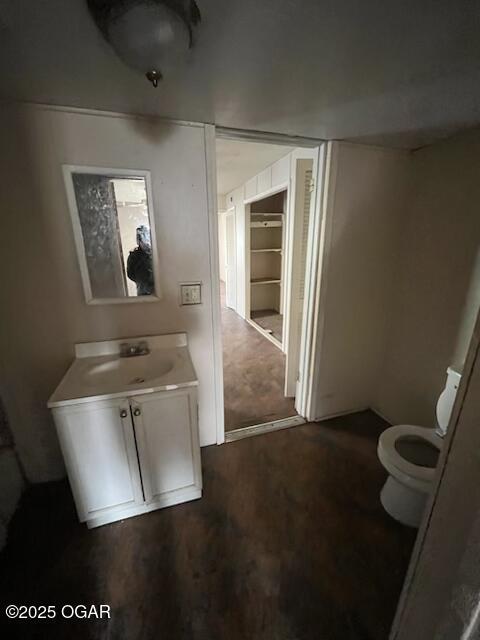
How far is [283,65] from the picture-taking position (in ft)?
2.78

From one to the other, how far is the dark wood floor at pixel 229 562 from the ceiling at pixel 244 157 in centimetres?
227

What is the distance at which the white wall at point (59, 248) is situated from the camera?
116 centimetres

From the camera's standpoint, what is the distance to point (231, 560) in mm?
1183

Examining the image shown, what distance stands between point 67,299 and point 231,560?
4.93ft

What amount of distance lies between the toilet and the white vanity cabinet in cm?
102

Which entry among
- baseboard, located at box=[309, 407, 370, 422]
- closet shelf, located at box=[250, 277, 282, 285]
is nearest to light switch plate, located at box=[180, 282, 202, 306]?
baseboard, located at box=[309, 407, 370, 422]

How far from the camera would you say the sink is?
1.33 m

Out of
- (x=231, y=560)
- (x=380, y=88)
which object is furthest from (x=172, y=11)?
(x=231, y=560)

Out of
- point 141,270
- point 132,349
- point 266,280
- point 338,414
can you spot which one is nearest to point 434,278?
point 338,414

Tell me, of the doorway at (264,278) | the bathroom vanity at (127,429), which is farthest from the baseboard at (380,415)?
the bathroom vanity at (127,429)

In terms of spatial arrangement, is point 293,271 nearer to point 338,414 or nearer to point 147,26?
point 338,414

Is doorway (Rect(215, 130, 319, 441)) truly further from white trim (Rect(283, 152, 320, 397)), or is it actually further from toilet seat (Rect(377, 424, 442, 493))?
toilet seat (Rect(377, 424, 442, 493))

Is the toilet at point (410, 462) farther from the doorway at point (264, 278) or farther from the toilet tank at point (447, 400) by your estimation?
the doorway at point (264, 278)

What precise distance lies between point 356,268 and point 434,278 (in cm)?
47
